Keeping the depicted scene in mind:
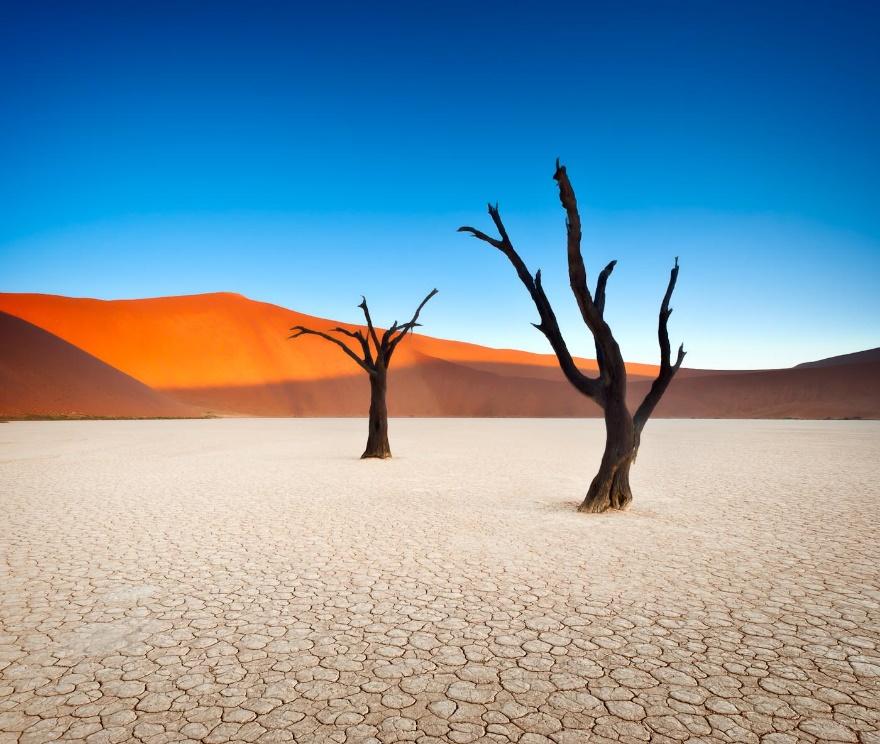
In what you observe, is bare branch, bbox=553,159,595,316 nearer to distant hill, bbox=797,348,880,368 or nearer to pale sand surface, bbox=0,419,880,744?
pale sand surface, bbox=0,419,880,744

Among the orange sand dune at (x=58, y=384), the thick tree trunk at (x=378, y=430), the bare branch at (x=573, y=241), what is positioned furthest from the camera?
the orange sand dune at (x=58, y=384)

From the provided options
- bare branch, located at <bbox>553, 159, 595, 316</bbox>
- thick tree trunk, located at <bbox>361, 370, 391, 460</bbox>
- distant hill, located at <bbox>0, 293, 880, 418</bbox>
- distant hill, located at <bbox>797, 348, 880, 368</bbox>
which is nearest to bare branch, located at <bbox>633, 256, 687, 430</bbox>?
bare branch, located at <bbox>553, 159, 595, 316</bbox>

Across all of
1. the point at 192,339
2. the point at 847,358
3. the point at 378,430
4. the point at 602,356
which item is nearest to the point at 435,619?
the point at 602,356

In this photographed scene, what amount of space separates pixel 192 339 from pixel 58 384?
31636 millimetres

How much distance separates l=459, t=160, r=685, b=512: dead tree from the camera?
9.14 meters

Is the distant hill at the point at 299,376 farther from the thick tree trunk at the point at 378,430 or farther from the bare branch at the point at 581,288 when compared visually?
the bare branch at the point at 581,288

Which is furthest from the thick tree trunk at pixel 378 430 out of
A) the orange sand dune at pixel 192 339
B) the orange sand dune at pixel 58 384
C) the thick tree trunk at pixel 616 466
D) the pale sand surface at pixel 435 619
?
the orange sand dune at pixel 192 339

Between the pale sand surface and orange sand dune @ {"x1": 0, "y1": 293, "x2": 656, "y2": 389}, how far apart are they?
63.2 metres

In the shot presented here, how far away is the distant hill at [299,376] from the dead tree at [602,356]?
57678 millimetres

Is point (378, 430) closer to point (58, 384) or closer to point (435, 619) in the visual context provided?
point (435, 619)

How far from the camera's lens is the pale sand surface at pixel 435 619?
3062mm

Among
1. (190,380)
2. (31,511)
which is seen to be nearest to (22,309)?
(190,380)

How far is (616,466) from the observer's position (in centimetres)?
916

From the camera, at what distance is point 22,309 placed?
245 feet
